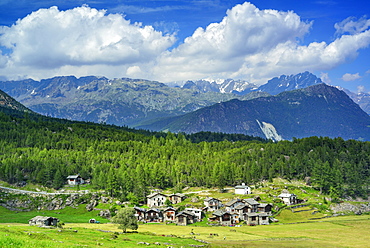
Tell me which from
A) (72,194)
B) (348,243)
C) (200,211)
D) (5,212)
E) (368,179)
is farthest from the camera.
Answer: (368,179)

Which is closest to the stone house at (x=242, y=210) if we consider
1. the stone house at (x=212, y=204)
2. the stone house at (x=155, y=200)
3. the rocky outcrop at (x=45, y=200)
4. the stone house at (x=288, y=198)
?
the stone house at (x=212, y=204)

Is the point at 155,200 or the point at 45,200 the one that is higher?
the point at 45,200

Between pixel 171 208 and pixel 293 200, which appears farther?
pixel 293 200

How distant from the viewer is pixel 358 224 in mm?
127125

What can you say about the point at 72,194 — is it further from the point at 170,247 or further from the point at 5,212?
the point at 170,247

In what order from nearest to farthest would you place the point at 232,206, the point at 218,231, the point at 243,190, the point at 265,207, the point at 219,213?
the point at 218,231
the point at 219,213
the point at 232,206
the point at 265,207
the point at 243,190

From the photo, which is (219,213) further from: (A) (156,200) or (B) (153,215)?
(A) (156,200)

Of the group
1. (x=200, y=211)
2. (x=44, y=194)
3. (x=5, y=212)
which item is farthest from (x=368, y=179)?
(x=5, y=212)

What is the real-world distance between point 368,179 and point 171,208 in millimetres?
122464

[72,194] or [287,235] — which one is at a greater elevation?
[72,194]

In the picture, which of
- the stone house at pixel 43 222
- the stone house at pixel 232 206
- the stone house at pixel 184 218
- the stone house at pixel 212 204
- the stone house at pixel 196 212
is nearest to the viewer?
the stone house at pixel 43 222

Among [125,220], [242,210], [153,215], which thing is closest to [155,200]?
[153,215]

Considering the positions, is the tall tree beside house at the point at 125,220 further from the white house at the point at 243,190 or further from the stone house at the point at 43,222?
the white house at the point at 243,190

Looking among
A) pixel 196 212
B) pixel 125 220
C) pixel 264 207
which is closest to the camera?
pixel 125 220
